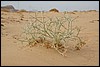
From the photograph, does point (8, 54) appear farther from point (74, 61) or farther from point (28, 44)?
point (74, 61)

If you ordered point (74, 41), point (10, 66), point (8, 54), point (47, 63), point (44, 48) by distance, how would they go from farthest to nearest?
point (74, 41)
point (44, 48)
point (8, 54)
point (47, 63)
point (10, 66)

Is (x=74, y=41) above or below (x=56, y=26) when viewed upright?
below

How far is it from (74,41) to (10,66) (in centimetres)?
244

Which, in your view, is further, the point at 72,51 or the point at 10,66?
the point at 72,51

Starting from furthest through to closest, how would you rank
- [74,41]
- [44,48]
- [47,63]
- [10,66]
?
[74,41] < [44,48] < [47,63] < [10,66]

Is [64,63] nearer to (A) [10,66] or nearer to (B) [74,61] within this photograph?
(B) [74,61]

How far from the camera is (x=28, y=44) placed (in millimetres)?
5828

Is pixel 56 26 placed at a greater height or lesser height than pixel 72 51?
greater

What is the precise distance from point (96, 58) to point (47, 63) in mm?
1164

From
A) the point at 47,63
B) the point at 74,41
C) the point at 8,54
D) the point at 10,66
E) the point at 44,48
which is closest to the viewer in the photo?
the point at 10,66

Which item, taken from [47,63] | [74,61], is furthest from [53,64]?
[74,61]

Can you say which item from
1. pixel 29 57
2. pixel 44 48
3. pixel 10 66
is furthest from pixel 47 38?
pixel 10 66

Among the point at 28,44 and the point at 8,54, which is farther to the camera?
the point at 28,44

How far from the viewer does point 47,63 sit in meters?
4.86
